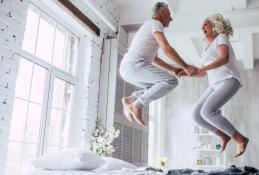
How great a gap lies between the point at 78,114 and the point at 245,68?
4270 millimetres

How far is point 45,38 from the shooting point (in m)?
4.15

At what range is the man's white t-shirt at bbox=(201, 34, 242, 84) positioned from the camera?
7.47ft

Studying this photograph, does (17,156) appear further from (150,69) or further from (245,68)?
(245,68)

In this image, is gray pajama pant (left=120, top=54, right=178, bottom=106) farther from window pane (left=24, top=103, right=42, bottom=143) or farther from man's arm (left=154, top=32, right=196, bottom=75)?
window pane (left=24, top=103, right=42, bottom=143)

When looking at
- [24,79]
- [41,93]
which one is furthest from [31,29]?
[41,93]

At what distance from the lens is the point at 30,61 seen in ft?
12.4

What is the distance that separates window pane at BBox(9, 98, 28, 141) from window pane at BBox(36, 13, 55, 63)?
0.68 meters

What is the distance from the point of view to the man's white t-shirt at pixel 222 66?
2.28 metres

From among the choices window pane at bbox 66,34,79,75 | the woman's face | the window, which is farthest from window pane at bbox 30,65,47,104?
the woman's face

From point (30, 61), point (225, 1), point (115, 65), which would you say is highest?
point (225, 1)

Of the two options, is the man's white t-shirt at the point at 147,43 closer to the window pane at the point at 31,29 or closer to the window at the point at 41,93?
the window at the point at 41,93

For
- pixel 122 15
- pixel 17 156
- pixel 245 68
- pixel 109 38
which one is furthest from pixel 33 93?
pixel 245 68

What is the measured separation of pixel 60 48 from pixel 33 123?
1.19 m

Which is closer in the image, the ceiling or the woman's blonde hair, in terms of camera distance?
the woman's blonde hair
